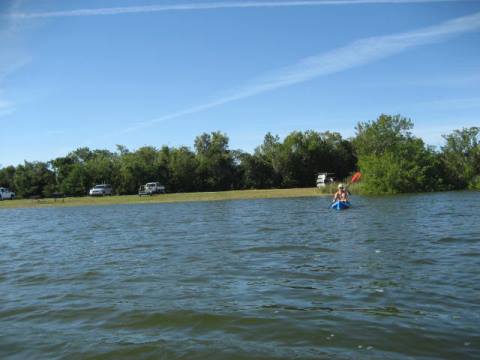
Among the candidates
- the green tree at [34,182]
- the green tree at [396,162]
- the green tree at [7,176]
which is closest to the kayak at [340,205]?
the green tree at [396,162]

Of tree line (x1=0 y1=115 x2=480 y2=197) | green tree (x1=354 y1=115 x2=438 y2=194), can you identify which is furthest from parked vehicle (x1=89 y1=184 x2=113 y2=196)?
green tree (x1=354 y1=115 x2=438 y2=194)

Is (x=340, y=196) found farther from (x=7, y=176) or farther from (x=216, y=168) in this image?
(x=7, y=176)

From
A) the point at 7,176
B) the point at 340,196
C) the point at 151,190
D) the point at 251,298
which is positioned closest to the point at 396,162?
the point at 340,196

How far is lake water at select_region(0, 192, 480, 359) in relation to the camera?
7504 mm

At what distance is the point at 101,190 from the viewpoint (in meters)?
75.4

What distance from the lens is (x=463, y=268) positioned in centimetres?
1225

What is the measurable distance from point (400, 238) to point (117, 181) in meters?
72.4

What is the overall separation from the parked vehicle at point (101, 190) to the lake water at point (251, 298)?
55810 mm

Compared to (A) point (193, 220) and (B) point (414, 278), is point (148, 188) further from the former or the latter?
(B) point (414, 278)

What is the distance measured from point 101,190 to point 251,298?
6891 centimetres

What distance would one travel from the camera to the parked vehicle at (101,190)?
7459 centimetres

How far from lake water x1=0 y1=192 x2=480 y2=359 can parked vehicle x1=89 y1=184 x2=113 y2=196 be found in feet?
183

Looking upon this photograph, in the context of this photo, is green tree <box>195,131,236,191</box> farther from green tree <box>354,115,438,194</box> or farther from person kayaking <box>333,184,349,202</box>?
person kayaking <box>333,184,349,202</box>

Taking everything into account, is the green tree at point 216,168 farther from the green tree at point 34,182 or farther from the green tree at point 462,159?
the green tree at point 462,159
